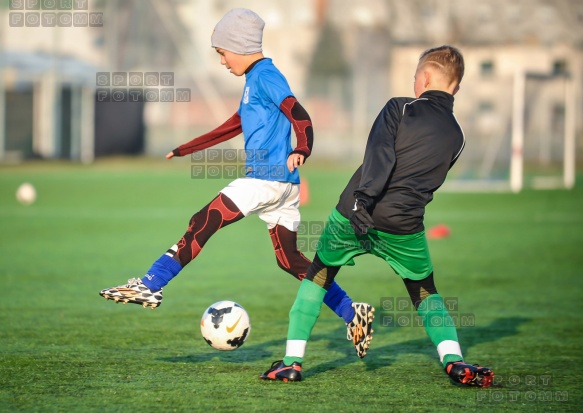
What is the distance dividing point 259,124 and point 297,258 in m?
0.86

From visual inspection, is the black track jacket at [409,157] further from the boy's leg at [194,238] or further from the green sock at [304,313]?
the boy's leg at [194,238]

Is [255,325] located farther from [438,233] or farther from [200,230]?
[438,233]

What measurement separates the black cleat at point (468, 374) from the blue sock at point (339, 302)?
0.76m

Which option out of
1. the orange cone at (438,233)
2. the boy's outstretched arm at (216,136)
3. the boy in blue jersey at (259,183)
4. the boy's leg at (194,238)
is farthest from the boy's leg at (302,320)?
the orange cone at (438,233)

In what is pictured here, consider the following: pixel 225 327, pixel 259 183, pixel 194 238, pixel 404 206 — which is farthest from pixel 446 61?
pixel 225 327

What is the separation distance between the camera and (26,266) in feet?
35.7

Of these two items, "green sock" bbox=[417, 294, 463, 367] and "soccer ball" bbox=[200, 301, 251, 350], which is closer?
"green sock" bbox=[417, 294, 463, 367]

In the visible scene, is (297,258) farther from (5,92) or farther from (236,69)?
(5,92)

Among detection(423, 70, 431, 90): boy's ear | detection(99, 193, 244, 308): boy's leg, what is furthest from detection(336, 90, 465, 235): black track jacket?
detection(99, 193, 244, 308): boy's leg

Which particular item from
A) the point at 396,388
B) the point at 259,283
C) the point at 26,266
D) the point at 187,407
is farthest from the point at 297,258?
the point at 26,266

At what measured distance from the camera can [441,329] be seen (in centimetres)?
538

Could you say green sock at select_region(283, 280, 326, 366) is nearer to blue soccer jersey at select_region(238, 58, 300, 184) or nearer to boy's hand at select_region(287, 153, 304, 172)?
boy's hand at select_region(287, 153, 304, 172)

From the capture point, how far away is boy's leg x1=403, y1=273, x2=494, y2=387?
526 centimetres

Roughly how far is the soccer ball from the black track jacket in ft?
3.56
